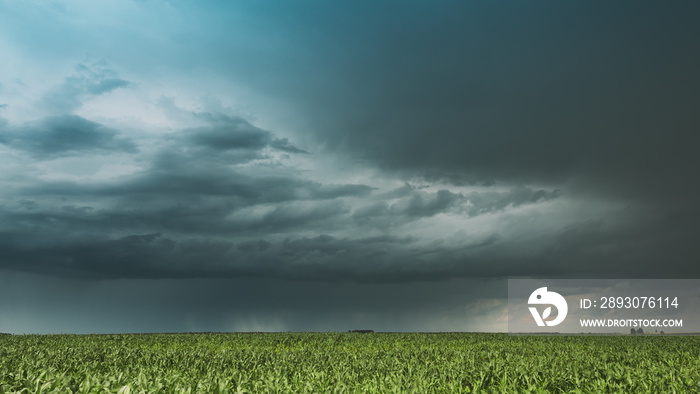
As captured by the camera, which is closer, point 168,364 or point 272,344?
point 168,364

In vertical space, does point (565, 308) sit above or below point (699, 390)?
above

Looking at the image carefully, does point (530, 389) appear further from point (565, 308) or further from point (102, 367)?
point (565, 308)

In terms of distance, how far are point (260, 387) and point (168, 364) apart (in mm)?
7937

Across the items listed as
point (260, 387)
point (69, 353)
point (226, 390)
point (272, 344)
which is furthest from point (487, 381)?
point (272, 344)

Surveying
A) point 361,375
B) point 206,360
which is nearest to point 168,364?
point 206,360

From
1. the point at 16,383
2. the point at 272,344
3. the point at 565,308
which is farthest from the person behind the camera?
the point at 565,308

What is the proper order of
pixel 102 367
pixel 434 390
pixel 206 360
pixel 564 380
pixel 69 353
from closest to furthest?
pixel 434 390 → pixel 564 380 → pixel 102 367 → pixel 206 360 → pixel 69 353

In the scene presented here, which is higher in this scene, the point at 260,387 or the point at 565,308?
the point at 565,308

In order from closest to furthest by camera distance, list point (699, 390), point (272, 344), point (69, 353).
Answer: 1. point (699, 390)
2. point (69, 353)
3. point (272, 344)

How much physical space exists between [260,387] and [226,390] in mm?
1610

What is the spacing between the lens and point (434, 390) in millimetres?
11789

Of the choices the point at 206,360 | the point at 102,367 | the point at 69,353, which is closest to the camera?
the point at 102,367

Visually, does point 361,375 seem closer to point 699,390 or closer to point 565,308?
point 699,390

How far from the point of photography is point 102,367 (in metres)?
17.6
